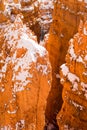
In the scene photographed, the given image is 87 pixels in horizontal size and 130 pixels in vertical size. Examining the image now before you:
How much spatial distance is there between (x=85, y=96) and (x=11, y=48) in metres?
5.83

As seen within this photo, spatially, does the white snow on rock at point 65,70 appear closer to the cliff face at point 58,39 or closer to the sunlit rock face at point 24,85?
the cliff face at point 58,39

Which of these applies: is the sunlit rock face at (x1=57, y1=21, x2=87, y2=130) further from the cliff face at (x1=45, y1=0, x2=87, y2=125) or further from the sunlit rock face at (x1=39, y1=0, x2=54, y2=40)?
the sunlit rock face at (x1=39, y1=0, x2=54, y2=40)

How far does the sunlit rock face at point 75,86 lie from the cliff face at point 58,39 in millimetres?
4041

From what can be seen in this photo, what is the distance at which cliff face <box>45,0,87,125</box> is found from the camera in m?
26.7

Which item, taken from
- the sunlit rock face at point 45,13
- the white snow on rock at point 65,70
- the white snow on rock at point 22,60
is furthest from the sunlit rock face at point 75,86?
the sunlit rock face at point 45,13

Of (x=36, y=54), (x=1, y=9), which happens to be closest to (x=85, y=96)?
(x=36, y=54)

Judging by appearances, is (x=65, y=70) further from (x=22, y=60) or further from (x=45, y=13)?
(x=45, y=13)

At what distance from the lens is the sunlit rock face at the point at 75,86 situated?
2177 centimetres

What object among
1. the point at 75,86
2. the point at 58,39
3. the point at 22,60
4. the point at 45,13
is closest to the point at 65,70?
the point at 75,86

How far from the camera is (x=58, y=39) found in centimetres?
2762

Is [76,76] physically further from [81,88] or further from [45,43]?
[45,43]

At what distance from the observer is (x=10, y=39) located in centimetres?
1873

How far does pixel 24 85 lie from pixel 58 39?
11.0m

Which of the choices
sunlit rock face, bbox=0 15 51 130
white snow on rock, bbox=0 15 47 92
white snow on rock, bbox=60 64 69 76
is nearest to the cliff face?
white snow on rock, bbox=60 64 69 76
